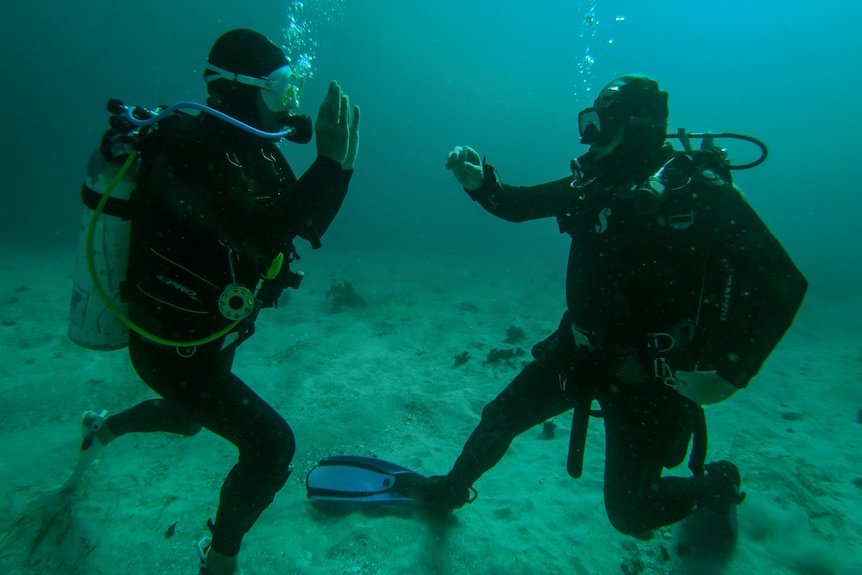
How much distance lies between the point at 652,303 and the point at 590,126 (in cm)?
138

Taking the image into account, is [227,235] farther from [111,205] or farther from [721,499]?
[721,499]

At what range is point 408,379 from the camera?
6.79 meters

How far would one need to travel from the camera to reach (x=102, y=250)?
88.0 inches

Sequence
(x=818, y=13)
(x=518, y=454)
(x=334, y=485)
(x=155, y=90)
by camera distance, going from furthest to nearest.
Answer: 1. (x=818, y=13)
2. (x=155, y=90)
3. (x=518, y=454)
4. (x=334, y=485)

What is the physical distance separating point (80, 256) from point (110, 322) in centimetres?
44

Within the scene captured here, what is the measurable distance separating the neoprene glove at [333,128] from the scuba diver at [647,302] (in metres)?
1.09

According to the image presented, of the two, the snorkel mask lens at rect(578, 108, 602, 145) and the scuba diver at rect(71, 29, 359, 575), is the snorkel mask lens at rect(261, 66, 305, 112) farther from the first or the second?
the snorkel mask lens at rect(578, 108, 602, 145)

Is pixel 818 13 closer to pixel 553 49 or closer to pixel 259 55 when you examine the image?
pixel 553 49

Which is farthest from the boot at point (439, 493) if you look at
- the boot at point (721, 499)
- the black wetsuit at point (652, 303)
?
the boot at point (721, 499)

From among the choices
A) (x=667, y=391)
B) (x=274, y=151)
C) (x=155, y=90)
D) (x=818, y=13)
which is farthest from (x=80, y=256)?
(x=818, y=13)

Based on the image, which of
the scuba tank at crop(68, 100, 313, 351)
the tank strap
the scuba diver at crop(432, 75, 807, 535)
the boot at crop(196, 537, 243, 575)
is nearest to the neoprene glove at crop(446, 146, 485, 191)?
the scuba diver at crop(432, 75, 807, 535)

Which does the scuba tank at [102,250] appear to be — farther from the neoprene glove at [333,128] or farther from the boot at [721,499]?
the boot at [721,499]

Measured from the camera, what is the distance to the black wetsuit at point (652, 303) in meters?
2.37

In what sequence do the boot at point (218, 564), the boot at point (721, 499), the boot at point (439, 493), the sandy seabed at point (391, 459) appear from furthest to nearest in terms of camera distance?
the boot at point (439, 493) → the boot at point (721, 499) → the sandy seabed at point (391, 459) → the boot at point (218, 564)
